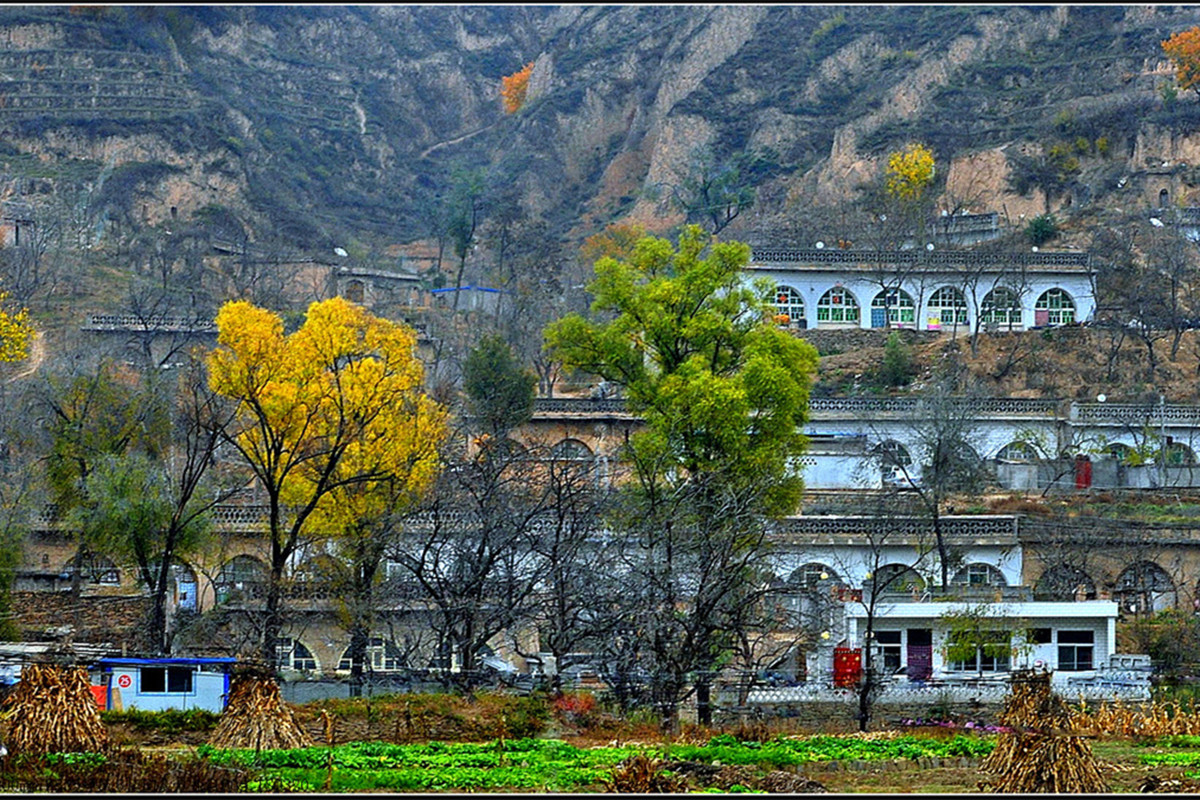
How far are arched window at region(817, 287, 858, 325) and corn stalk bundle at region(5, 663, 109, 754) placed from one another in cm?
4255

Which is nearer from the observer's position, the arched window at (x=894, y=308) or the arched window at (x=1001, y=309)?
the arched window at (x=1001, y=309)

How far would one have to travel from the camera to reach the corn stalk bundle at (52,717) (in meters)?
27.8

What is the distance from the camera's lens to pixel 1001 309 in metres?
67.1

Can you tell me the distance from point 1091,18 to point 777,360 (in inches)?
2838

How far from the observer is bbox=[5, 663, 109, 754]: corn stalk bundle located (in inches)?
1096

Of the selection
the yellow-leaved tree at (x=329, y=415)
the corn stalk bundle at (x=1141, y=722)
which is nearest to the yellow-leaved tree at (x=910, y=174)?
the yellow-leaved tree at (x=329, y=415)

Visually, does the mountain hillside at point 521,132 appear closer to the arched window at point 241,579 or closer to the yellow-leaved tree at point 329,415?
the arched window at point 241,579

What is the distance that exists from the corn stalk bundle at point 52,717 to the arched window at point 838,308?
42.6 metres

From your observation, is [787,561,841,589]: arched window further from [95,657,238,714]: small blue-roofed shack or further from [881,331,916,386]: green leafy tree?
[95,657,238,714]: small blue-roofed shack

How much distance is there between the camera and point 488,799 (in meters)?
25.7

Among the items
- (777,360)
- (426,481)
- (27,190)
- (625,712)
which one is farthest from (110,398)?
(27,190)

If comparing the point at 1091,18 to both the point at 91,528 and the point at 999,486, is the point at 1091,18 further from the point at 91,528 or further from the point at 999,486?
the point at 91,528

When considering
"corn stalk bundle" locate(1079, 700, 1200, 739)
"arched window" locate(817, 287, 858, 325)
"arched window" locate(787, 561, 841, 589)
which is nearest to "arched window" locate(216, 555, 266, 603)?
"arched window" locate(787, 561, 841, 589)

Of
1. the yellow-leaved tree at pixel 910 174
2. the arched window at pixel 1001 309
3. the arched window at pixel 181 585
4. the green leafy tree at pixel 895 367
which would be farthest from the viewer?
the yellow-leaved tree at pixel 910 174
